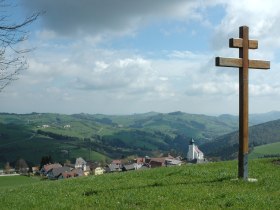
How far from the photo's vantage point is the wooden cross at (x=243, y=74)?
55.7 feet

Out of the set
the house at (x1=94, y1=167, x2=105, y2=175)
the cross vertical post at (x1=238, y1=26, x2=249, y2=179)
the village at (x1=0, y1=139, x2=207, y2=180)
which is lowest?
the house at (x1=94, y1=167, x2=105, y2=175)

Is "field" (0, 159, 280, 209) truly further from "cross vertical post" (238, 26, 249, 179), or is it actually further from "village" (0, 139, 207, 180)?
"village" (0, 139, 207, 180)

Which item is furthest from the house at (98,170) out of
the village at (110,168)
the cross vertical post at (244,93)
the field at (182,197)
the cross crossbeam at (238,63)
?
the field at (182,197)

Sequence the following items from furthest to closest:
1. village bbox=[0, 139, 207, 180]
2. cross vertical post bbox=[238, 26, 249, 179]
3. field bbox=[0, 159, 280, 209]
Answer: village bbox=[0, 139, 207, 180], cross vertical post bbox=[238, 26, 249, 179], field bbox=[0, 159, 280, 209]

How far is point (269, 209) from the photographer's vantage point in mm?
11188

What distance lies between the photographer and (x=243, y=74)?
17.5 meters

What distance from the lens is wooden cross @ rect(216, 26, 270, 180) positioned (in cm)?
1698

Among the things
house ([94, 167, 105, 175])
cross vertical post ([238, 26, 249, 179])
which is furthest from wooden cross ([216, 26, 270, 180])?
house ([94, 167, 105, 175])

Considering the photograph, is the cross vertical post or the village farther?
the village

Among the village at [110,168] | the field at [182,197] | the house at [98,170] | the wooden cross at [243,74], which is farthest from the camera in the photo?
the house at [98,170]

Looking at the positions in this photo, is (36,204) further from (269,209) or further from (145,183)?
(269,209)

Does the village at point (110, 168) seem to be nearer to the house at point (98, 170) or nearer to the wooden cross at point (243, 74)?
the house at point (98, 170)

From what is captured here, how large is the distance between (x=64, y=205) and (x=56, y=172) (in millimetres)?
139073

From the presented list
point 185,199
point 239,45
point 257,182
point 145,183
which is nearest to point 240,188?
point 257,182
